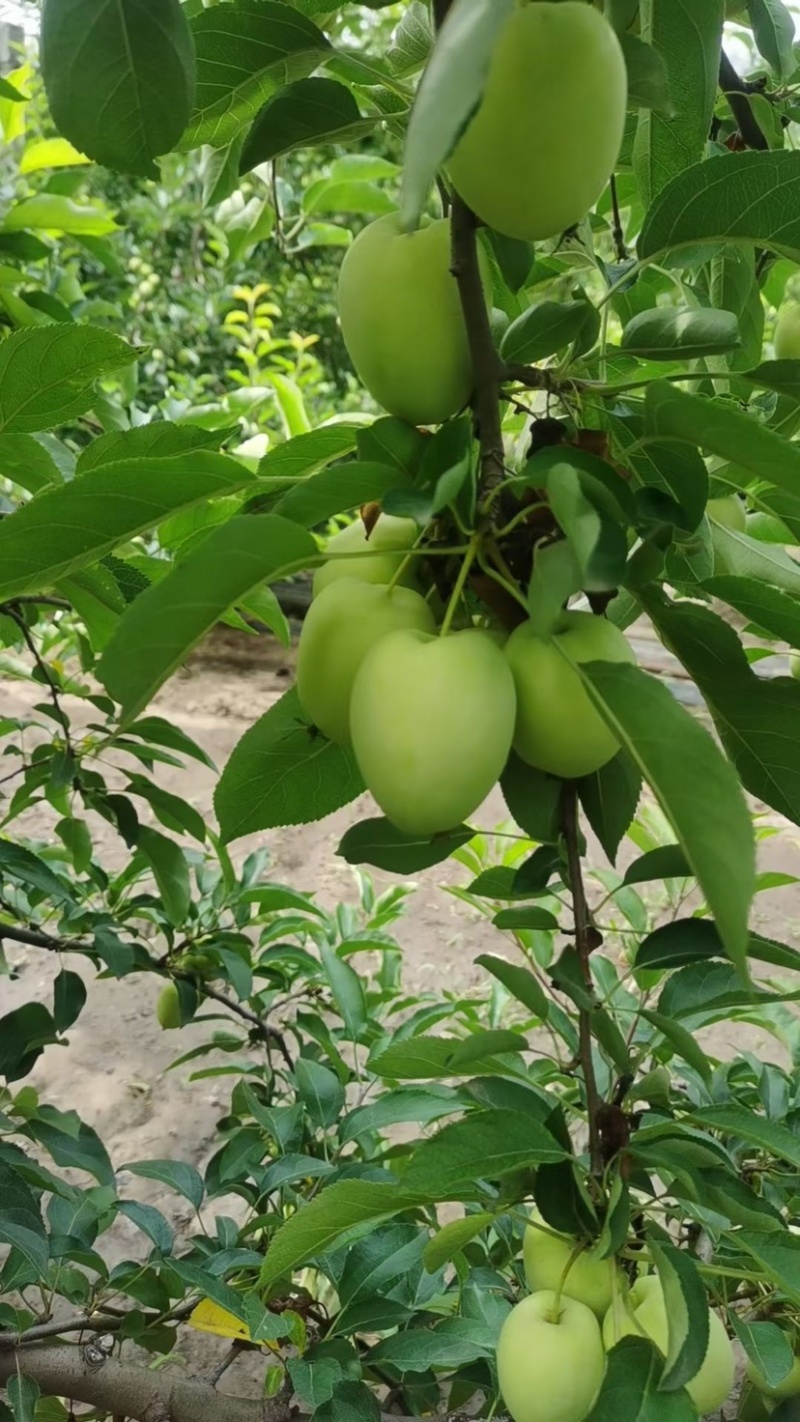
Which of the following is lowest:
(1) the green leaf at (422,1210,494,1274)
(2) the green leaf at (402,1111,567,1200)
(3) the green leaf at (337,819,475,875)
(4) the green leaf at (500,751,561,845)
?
(1) the green leaf at (422,1210,494,1274)

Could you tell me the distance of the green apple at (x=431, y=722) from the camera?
312 mm

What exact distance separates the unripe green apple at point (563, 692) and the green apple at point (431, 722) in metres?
0.01

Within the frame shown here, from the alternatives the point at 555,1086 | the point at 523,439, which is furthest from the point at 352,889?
the point at 523,439

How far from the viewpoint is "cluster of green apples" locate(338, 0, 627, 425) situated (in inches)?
11.4

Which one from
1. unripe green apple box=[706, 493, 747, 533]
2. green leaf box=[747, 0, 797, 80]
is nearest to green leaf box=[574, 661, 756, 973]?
unripe green apple box=[706, 493, 747, 533]

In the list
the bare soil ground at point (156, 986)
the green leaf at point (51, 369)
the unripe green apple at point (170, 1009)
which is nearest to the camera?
the green leaf at point (51, 369)

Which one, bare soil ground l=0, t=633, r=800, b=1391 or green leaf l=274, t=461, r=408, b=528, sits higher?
green leaf l=274, t=461, r=408, b=528

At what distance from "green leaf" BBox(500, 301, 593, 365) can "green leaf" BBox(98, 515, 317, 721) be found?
138mm

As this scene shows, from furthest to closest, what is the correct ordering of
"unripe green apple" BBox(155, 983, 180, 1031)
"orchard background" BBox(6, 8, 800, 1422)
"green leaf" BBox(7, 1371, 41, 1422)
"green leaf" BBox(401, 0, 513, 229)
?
"unripe green apple" BBox(155, 983, 180, 1031) → "green leaf" BBox(7, 1371, 41, 1422) → "orchard background" BBox(6, 8, 800, 1422) → "green leaf" BBox(401, 0, 513, 229)

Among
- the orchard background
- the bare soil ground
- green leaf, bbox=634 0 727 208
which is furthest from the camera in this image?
the bare soil ground

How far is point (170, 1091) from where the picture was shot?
70.6 inches

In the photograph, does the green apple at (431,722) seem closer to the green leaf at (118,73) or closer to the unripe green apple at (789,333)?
the green leaf at (118,73)

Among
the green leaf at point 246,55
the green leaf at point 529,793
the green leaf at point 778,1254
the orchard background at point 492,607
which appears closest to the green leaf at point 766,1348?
the orchard background at point 492,607

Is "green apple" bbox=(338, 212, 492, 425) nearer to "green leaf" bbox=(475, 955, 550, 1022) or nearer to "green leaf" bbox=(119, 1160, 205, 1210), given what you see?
"green leaf" bbox=(475, 955, 550, 1022)
